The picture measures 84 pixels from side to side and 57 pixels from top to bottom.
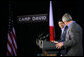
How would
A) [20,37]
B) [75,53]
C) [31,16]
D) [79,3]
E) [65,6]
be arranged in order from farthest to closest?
1. [20,37]
2. [31,16]
3. [65,6]
4. [79,3]
5. [75,53]

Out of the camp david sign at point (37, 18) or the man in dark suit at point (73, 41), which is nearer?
the man in dark suit at point (73, 41)

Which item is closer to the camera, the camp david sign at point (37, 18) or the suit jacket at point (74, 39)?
the suit jacket at point (74, 39)

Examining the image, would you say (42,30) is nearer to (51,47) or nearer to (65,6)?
(65,6)

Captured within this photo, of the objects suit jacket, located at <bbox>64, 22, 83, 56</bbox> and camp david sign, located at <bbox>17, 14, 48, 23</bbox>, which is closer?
suit jacket, located at <bbox>64, 22, 83, 56</bbox>

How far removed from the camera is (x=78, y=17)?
3201 mm

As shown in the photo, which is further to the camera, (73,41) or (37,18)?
(37,18)

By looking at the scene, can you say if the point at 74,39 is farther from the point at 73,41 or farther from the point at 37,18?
the point at 37,18

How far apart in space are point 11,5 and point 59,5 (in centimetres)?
157

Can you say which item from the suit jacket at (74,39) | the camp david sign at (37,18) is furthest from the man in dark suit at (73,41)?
the camp david sign at (37,18)

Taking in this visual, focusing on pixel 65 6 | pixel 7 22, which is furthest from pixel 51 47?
pixel 7 22

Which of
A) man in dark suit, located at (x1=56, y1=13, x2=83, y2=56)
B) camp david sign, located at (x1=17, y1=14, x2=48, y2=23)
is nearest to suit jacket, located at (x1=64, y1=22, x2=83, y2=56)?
man in dark suit, located at (x1=56, y1=13, x2=83, y2=56)

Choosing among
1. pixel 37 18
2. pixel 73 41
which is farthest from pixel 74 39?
pixel 37 18

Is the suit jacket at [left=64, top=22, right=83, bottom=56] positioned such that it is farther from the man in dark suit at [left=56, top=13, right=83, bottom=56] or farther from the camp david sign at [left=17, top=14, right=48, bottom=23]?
the camp david sign at [left=17, top=14, right=48, bottom=23]

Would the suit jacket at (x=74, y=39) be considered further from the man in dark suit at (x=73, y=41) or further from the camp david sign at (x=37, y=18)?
the camp david sign at (x=37, y=18)
